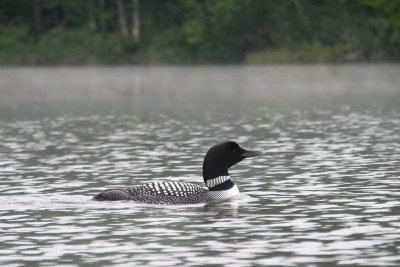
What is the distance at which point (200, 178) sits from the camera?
1953 cm

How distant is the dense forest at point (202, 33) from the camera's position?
242 ft

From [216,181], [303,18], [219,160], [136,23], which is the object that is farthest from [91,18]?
[216,181]

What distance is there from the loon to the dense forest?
54416 mm

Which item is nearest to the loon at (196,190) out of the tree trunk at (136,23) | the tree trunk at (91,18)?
the tree trunk at (136,23)

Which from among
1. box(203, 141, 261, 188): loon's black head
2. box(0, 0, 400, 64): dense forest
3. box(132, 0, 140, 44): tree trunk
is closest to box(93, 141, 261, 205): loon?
box(203, 141, 261, 188): loon's black head

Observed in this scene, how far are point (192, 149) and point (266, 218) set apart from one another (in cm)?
944

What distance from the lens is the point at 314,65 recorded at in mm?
72688

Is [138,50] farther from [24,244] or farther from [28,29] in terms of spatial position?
[24,244]

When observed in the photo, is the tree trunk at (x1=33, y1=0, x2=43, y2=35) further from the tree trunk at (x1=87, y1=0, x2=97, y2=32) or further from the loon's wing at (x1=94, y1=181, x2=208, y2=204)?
the loon's wing at (x1=94, y1=181, x2=208, y2=204)

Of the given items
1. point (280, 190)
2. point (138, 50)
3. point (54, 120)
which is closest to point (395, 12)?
point (138, 50)

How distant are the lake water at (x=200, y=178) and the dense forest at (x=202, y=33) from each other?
29518mm

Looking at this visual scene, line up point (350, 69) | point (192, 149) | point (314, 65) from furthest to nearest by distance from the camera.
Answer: point (314, 65) < point (350, 69) < point (192, 149)

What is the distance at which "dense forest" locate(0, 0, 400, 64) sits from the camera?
73.9 m

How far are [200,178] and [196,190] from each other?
294cm
